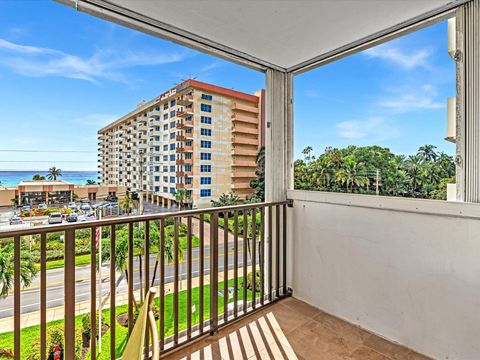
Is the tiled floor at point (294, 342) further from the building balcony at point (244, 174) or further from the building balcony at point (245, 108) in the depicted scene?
the building balcony at point (245, 108)

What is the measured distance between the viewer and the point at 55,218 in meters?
1.49

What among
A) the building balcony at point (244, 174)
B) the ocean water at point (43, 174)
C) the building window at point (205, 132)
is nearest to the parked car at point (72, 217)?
the ocean water at point (43, 174)

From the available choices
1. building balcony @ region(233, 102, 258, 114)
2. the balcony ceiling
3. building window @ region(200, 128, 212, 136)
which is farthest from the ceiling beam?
building window @ region(200, 128, 212, 136)

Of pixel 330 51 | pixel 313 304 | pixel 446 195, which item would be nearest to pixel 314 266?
pixel 313 304

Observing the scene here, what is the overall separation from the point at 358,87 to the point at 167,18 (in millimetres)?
1540

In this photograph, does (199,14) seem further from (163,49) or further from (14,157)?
(14,157)

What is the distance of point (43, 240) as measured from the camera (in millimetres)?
1424

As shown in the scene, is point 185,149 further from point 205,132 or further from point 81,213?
point 81,213

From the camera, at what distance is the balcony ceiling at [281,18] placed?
168 centimetres

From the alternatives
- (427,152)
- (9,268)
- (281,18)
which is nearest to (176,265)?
(9,268)

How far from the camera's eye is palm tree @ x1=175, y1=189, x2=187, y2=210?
1991 millimetres

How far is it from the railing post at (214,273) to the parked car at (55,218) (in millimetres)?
987

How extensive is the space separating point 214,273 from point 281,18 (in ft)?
6.12

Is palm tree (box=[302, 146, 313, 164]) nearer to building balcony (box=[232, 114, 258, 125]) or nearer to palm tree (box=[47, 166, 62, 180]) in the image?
building balcony (box=[232, 114, 258, 125])
